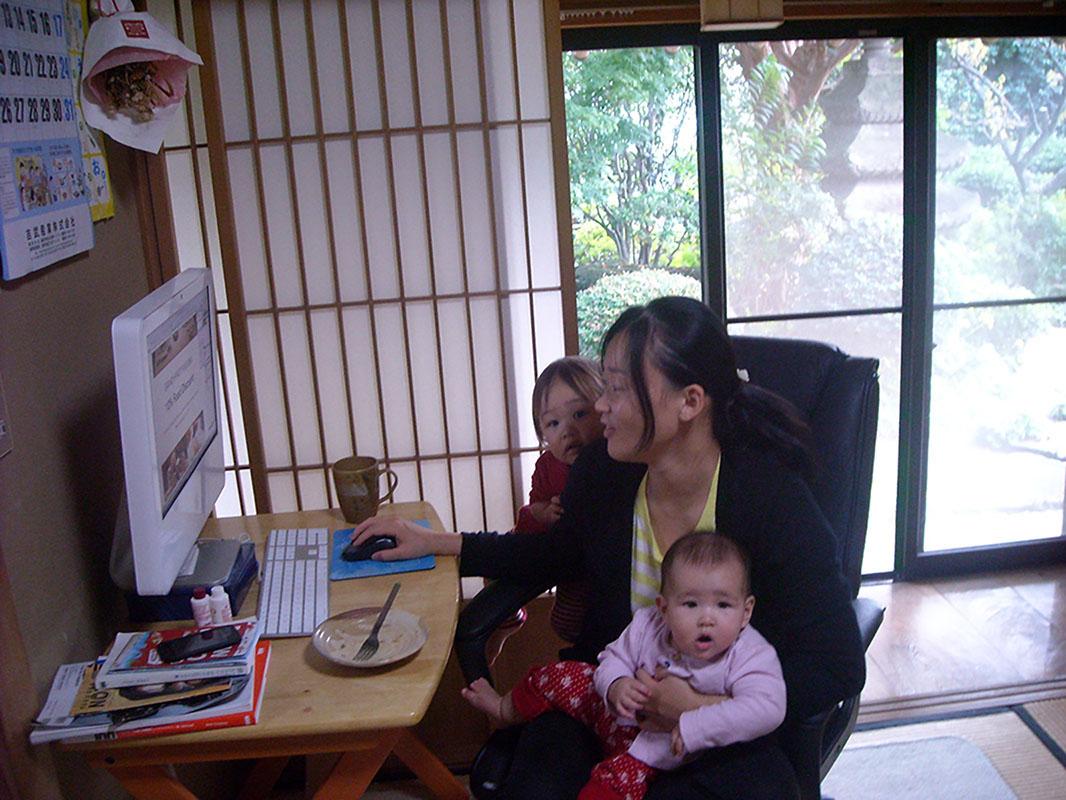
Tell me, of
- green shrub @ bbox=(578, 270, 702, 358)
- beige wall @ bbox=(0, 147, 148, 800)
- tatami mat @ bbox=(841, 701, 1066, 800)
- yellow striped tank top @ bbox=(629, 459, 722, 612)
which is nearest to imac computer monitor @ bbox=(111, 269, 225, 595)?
beige wall @ bbox=(0, 147, 148, 800)

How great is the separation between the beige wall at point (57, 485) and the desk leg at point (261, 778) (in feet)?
2.33

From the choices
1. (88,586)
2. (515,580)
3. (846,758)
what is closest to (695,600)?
(515,580)

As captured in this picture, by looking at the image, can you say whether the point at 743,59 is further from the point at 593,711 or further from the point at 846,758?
the point at 593,711

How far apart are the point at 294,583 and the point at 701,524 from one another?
2.40 ft

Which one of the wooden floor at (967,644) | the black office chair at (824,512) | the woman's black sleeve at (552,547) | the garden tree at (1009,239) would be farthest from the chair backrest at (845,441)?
the garden tree at (1009,239)

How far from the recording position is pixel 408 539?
1.89 meters

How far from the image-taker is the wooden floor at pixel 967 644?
2770 mm

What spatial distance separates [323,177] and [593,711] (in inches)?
62.5

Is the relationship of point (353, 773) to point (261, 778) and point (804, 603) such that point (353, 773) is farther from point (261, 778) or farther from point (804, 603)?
point (261, 778)

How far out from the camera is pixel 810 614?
153 cm

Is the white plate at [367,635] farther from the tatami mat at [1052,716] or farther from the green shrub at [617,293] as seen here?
the green shrub at [617,293]

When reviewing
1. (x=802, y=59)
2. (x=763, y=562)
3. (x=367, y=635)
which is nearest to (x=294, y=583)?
(x=367, y=635)

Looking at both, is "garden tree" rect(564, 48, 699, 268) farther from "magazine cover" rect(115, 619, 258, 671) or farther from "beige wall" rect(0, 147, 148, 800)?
"magazine cover" rect(115, 619, 258, 671)

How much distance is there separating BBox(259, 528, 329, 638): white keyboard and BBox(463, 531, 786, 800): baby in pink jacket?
0.39 metres
